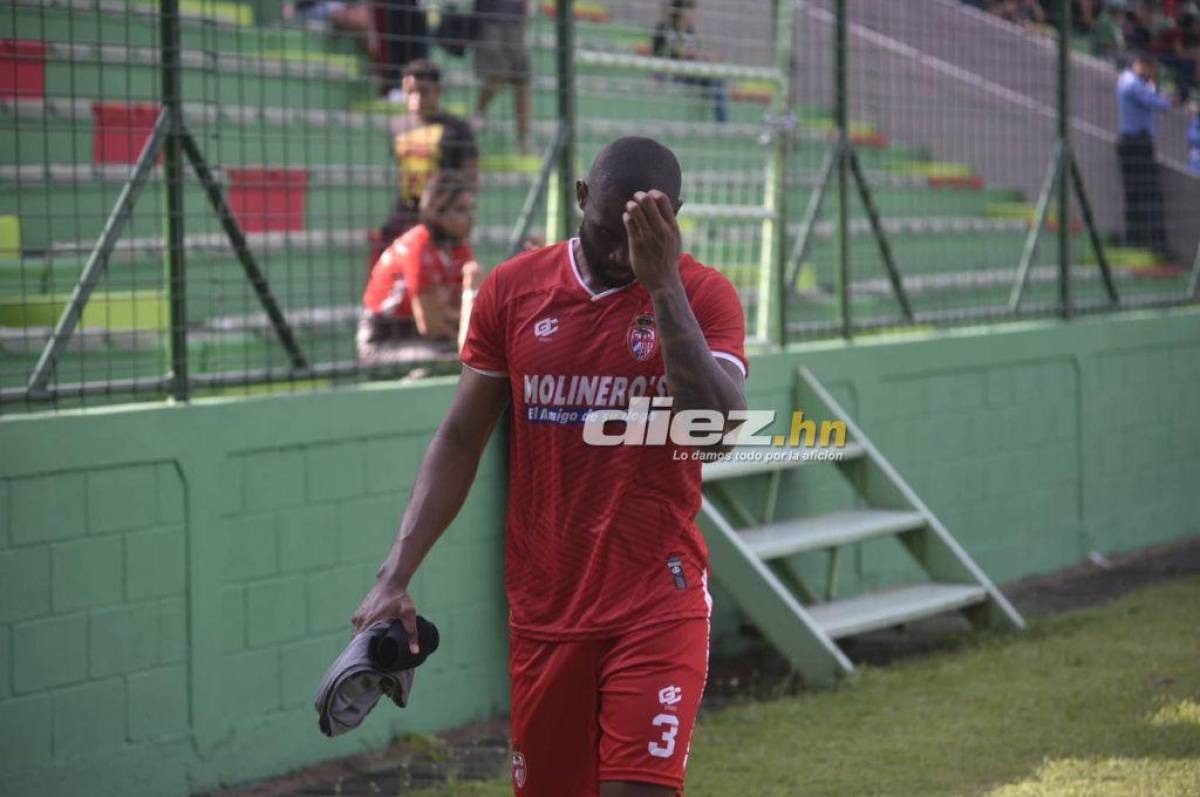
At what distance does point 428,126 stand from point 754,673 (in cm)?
311

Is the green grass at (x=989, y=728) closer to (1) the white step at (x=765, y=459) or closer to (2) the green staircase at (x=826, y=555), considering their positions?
(2) the green staircase at (x=826, y=555)

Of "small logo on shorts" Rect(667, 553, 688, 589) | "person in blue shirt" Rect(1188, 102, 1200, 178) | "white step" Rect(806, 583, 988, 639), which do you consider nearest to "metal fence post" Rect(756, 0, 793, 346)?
"white step" Rect(806, 583, 988, 639)

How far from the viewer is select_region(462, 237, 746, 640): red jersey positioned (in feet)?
14.9

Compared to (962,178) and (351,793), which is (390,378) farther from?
(962,178)

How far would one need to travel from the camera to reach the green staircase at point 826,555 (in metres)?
8.32

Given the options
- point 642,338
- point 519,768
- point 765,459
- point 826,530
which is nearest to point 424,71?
point 765,459

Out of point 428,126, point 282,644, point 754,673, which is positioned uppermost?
point 428,126

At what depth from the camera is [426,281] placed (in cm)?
808

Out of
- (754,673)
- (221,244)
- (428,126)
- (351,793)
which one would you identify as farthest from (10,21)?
(754,673)

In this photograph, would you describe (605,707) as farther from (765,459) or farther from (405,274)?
(765,459)

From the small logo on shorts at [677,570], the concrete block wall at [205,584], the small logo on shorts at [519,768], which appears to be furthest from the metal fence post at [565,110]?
the small logo on shorts at [519,768]

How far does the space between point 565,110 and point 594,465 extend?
4255 millimetres

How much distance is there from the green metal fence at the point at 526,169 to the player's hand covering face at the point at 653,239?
10.2 feet

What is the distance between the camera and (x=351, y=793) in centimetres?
696
